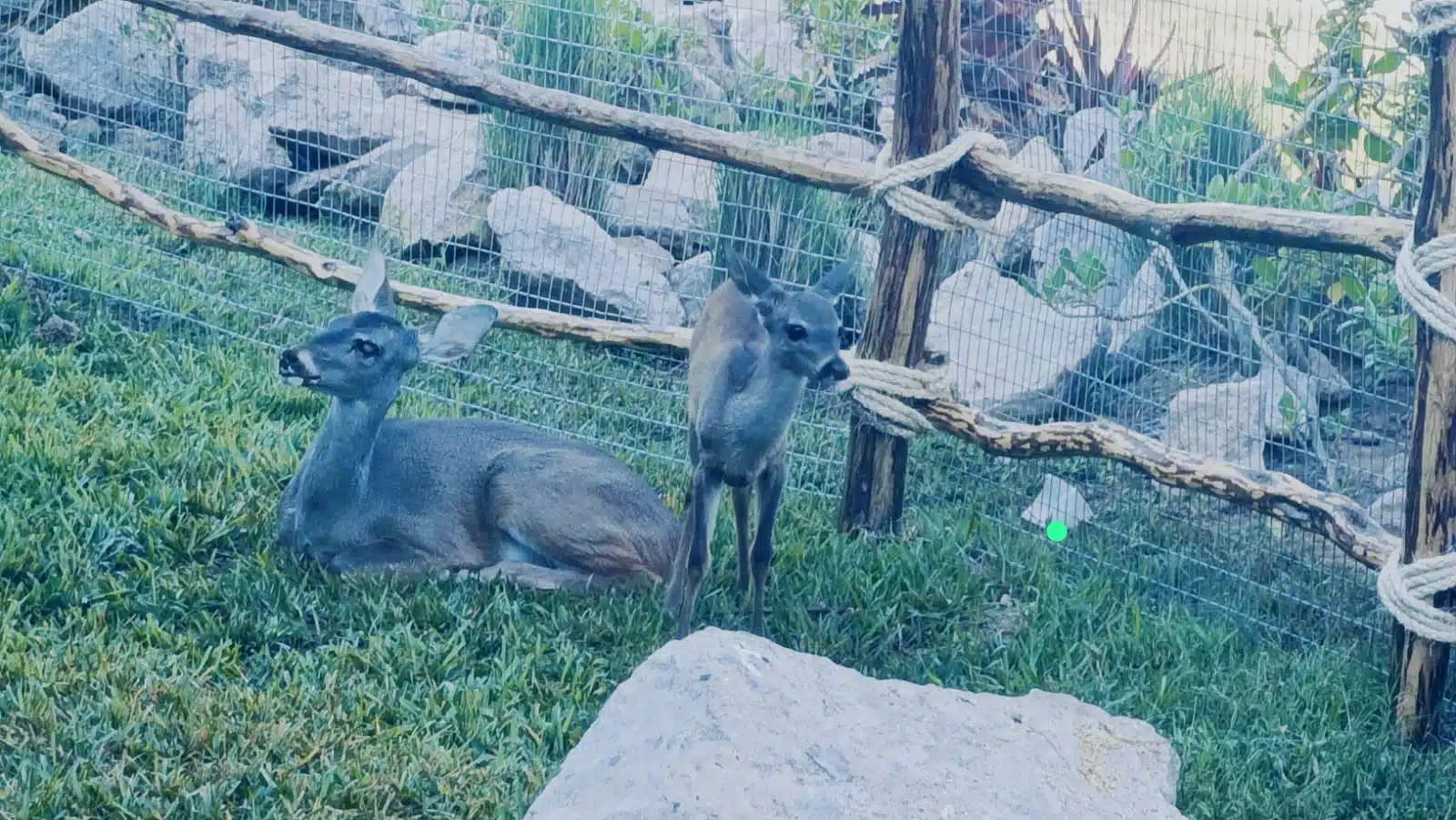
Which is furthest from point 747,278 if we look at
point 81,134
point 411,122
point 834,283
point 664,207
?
point 81,134

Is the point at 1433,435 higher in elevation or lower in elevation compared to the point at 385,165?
higher

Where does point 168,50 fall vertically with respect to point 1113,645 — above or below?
above

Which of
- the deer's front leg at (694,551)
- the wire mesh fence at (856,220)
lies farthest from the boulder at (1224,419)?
the deer's front leg at (694,551)

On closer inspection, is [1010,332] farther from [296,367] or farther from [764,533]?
[296,367]

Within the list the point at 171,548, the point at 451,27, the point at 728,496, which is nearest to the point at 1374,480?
the point at 728,496

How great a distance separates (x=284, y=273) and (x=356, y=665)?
138 inches

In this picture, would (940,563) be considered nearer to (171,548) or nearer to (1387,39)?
(171,548)

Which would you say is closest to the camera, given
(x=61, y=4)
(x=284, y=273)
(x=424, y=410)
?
(x=424, y=410)

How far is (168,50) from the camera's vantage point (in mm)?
8828

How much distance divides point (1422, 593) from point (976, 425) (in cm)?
161

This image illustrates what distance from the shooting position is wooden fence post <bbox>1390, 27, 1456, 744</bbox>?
15.8ft

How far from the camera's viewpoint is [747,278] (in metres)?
4.87

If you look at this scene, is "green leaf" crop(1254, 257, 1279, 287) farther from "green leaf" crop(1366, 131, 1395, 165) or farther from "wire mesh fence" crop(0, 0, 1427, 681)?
"green leaf" crop(1366, 131, 1395, 165)

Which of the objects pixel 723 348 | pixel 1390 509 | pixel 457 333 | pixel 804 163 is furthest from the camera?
pixel 1390 509
